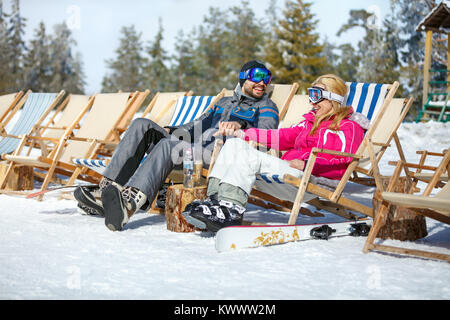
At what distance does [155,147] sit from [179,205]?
407 mm

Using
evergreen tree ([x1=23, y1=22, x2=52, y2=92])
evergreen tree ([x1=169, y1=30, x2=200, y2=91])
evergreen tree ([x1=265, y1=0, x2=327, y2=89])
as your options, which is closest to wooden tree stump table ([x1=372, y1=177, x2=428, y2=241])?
evergreen tree ([x1=265, y1=0, x2=327, y2=89])

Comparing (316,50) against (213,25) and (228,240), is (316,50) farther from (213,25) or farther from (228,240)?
(228,240)

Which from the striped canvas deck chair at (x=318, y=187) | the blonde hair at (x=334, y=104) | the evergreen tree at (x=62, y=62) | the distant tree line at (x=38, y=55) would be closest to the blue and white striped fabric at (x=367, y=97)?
the striped canvas deck chair at (x=318, y=187)

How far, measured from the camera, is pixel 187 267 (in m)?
2.36

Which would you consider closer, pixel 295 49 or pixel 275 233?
pixel 275 233

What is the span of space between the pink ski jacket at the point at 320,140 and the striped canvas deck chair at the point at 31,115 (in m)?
3.39

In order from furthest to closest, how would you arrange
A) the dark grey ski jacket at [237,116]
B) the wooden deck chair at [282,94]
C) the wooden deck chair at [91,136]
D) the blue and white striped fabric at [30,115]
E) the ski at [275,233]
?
the blue and white striped fabric at [30,115], the wooden deck chair at [91,136], the wooden deck chair at [282,94], the dark grey ski jacket at [237,116], the ski at [275,233]

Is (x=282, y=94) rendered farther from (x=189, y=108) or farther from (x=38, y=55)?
(x=38, y=55)

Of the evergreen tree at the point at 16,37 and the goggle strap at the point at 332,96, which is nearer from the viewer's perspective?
the goggle strap at the point at 332,96

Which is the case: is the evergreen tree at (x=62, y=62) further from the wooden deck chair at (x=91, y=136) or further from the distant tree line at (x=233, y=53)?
the wooden deck chair at (x=91, y=136)

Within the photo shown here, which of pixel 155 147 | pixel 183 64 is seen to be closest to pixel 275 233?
pixel 155 147

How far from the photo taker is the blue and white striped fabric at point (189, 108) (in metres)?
4.97

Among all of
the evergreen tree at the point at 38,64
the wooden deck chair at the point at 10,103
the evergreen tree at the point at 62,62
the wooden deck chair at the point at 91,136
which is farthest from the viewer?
the evergreen tree at the point at 62,62

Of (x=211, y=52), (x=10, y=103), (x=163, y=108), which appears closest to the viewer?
(x=163, y=108)
